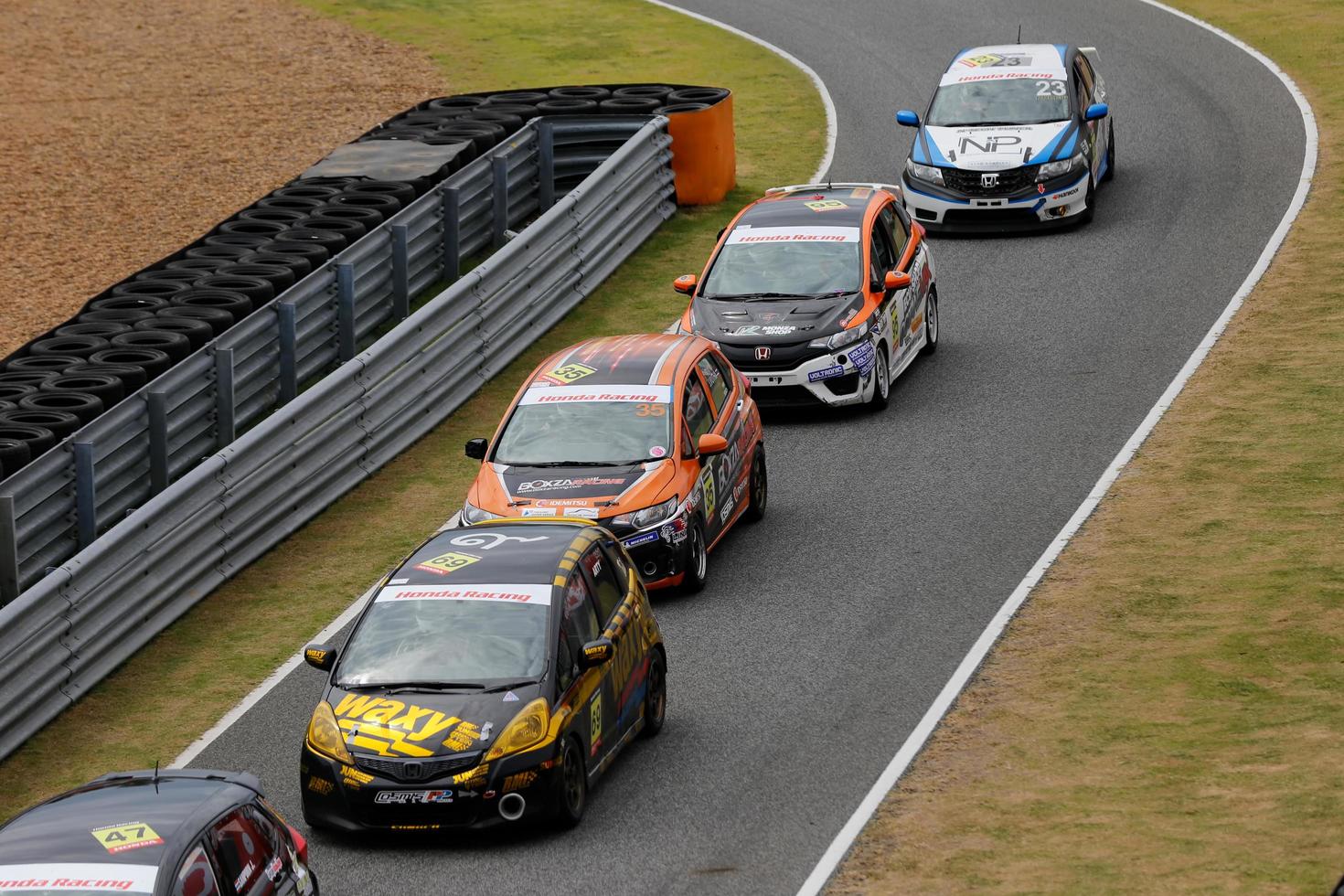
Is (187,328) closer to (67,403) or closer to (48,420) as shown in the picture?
(67,403)

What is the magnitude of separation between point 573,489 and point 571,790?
419 cm

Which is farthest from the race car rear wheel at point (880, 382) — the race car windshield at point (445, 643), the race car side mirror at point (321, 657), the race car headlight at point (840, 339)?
the race car side mirror at point (321, 657)

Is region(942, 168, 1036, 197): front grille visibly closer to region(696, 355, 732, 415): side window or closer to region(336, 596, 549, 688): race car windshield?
region(696, 355, 732, 415): side window

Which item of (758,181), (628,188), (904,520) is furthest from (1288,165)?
(904,520)

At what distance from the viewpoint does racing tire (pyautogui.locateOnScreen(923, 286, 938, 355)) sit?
21719mm

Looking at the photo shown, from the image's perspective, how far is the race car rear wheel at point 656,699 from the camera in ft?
44.3

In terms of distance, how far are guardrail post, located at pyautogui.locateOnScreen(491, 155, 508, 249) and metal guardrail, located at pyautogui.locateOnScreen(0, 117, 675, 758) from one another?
0.08ft

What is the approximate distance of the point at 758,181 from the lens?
92.3ft

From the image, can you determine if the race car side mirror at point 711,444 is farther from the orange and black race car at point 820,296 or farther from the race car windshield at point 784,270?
the race car windshield at point 784,270

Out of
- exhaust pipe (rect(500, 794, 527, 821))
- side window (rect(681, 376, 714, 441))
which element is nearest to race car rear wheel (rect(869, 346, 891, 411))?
side window (rect(681, 376, 714, 441))

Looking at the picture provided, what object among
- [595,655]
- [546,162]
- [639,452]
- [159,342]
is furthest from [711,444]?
[546,162]

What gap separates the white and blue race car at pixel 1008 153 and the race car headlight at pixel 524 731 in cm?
1436

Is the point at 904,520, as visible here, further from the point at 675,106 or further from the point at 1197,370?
the point at 675,106

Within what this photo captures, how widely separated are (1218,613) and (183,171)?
1933 cm
